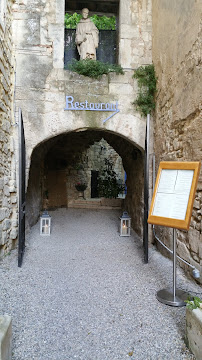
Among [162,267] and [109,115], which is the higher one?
[109,115]

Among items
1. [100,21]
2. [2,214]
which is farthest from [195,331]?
[100,21]

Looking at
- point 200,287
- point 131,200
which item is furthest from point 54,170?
point 200,287

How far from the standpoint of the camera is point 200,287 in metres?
2.71

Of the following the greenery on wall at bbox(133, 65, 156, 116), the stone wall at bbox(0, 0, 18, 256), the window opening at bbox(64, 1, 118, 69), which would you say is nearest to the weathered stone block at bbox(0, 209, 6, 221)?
the stone wall at bbox(0, 0, 18, 256)

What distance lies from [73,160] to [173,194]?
24.6ft

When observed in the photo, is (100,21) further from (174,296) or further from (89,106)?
(174,296)

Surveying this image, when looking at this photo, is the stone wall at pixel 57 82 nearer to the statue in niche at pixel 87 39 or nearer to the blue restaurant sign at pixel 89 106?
the blue restaurant sign at pixel 89 106

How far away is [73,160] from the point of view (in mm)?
9648

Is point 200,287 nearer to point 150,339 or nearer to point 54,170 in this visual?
point 150,339

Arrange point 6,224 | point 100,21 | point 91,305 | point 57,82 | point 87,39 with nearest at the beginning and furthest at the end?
point 91,305 < point 6,224 < point 57,82 < point 87,39 < point 100,21

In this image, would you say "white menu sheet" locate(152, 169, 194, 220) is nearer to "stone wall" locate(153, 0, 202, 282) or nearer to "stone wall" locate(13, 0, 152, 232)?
"stone wall" locate(153, 0, 202, 282)

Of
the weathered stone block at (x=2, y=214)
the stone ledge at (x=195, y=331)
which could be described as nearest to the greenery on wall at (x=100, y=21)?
the weathered stone block at (x=2, y=214)

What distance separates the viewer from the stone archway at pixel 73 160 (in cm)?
551

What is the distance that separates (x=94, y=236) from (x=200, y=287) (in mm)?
2822
